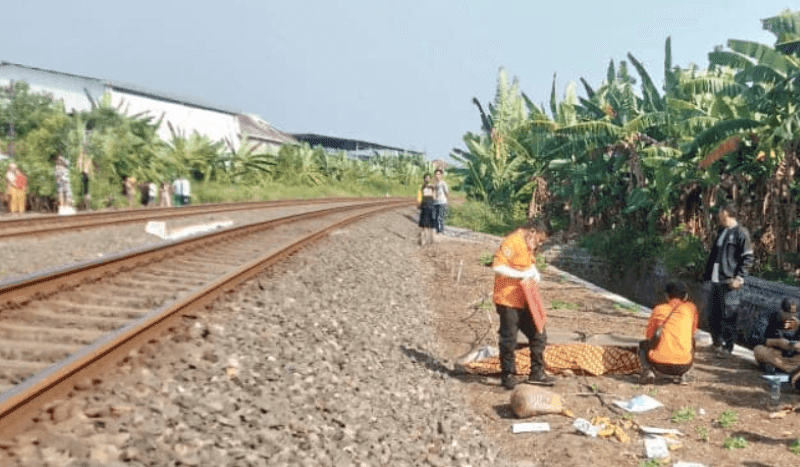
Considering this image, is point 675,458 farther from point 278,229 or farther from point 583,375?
point 278,229

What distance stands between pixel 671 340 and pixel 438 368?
7.14ft

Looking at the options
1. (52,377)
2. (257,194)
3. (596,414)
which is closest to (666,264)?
(596,414)

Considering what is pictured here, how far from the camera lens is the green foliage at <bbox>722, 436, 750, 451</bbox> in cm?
452

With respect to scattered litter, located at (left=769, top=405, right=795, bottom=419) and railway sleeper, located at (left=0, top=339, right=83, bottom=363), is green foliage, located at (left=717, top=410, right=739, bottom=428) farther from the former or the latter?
railway sleeper, located at (left=0, top=339, right=83, bottom=363)

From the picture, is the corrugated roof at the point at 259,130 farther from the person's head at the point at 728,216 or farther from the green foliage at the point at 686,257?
the person's head at the point at 728,216

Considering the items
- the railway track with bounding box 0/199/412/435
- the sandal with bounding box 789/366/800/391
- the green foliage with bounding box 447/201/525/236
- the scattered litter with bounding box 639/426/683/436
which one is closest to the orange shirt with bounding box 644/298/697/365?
the sandal with bounding box 789/366/800/391

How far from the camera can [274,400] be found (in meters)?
4.39

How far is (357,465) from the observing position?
3750 mm

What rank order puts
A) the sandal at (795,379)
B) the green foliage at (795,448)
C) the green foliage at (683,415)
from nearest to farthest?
the green foliage at (795,448) < the green foliage at (683,415) < the sandal at (795,379)

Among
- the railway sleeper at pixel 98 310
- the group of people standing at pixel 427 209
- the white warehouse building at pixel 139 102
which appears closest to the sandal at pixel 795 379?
the railway sleeper at pixel 98 310

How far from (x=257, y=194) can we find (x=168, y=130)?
1376 centimetres

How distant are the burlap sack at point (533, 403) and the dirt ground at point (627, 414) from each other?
62mm

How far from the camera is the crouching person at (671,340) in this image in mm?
5848

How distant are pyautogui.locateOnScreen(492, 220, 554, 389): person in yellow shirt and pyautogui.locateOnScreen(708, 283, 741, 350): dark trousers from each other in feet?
8.10
